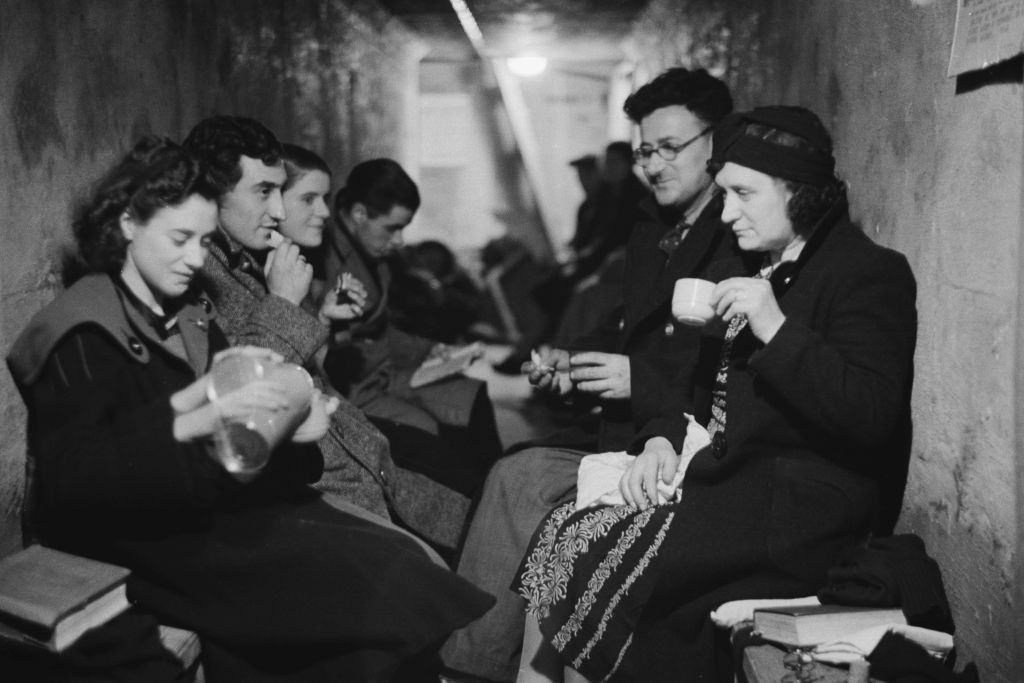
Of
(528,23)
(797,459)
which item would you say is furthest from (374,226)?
(528,23)

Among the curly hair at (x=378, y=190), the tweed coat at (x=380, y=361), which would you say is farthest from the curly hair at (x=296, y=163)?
the curly hair at (x=378, y=190)

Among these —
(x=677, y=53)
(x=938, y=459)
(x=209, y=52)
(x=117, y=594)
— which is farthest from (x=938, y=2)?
(x=677, y=53)

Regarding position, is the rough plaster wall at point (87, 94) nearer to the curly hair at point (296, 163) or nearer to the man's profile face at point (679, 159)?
the curly hair at point (296, 163)

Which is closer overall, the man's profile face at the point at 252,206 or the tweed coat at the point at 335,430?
the tweed coat at the point at 335,430

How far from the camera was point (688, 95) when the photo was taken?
142 inches

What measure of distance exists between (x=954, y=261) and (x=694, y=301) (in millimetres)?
641

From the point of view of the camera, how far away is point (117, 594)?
2.29 metres

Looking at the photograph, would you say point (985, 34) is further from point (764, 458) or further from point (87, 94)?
point (87, 94)

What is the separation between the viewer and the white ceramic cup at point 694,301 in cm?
263

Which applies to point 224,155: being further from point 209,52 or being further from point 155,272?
point 209,52

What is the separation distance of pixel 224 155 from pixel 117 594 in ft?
5.23

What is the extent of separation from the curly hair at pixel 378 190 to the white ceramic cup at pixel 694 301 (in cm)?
229

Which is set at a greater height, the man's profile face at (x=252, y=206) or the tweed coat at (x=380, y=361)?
the man's profile face at (x=252, y=206)

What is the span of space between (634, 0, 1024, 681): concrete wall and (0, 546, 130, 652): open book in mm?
1986
